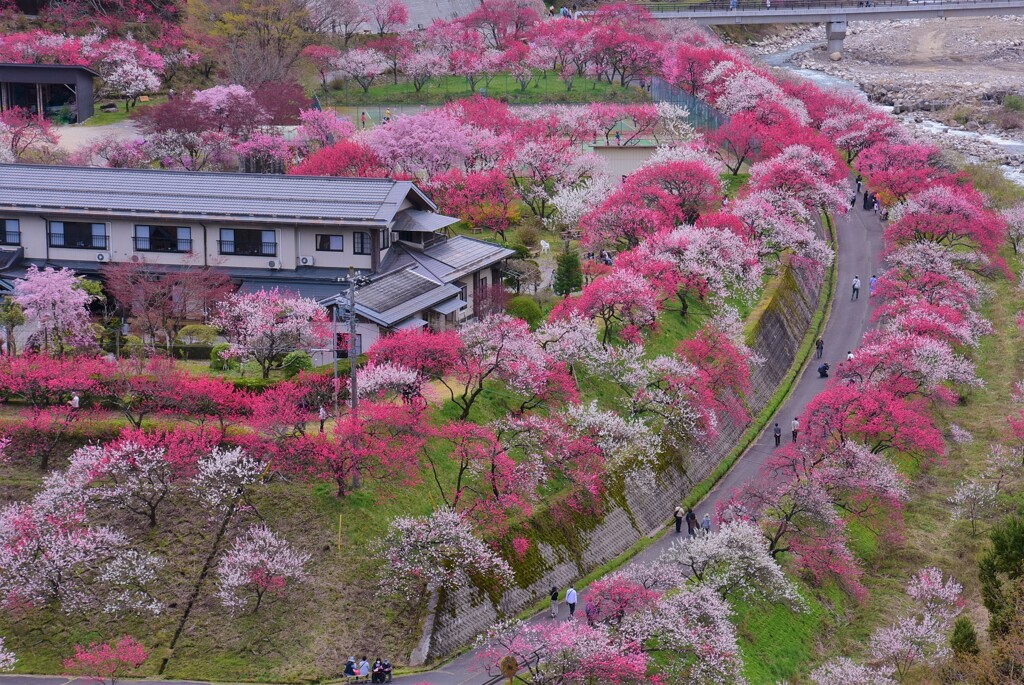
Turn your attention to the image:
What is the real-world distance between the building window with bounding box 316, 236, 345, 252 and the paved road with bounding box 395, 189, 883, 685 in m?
16.1

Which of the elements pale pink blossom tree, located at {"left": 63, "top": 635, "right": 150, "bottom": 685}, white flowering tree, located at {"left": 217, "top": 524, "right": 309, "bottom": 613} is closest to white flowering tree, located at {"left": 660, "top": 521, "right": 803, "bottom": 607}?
white flowering tree, located at {"left": 217, "top": 524, "right": 309, "bottom": 613}

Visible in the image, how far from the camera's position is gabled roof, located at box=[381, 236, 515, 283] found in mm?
50000

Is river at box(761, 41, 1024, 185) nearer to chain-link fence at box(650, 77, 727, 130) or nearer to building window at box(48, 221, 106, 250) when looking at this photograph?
chain-link fence at box(650, 77, 727, 130)

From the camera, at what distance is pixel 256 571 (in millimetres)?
34062

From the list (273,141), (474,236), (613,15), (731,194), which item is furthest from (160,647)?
(613,15)

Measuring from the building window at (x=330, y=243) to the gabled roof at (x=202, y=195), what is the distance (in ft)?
2.72

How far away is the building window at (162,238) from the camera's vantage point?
49188 mm

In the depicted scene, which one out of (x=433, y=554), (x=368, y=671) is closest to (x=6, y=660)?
(x=368, y=671)

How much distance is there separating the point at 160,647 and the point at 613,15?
77.3 metres

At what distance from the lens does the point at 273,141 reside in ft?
219

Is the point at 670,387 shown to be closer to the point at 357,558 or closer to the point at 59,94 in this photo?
the point at 357,558

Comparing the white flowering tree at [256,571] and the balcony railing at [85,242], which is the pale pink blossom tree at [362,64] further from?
the white flowering tree at [256,571]

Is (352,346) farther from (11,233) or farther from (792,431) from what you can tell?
(792,431)

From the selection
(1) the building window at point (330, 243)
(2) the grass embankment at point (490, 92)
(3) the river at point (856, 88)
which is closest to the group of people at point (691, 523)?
(1) the building window at point (330, 243)
